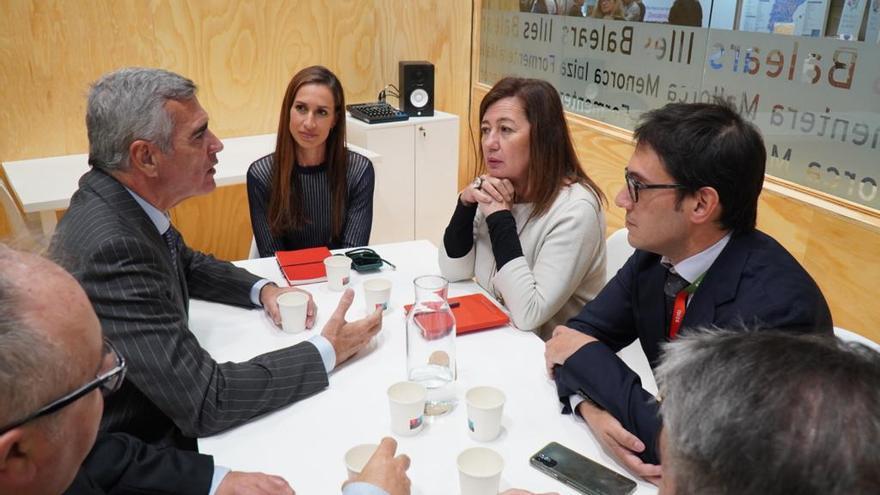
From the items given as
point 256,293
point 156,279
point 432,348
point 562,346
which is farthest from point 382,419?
point 256,293

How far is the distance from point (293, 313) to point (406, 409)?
0.58 meters

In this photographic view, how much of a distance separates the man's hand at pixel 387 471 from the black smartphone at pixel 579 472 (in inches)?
10.7

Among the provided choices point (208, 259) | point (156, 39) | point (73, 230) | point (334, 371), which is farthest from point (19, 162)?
point (334, 371)

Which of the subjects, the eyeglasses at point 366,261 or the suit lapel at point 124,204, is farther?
the eyeglasses at point 366,261

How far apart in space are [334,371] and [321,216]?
1320 millimetres

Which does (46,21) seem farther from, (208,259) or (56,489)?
(56,489)

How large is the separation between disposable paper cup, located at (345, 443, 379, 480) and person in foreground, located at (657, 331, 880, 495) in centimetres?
61

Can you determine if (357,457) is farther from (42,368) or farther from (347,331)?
(42,368)

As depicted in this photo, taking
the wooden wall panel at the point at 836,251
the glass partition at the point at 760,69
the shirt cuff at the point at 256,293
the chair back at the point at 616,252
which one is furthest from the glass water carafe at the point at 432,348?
the wooden wall panel at the point at 836,251

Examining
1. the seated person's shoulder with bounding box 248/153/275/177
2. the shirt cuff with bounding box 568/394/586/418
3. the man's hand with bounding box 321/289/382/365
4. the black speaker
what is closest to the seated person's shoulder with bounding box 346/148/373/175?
the seated person's shoulder with bounding box 248/153/275/177

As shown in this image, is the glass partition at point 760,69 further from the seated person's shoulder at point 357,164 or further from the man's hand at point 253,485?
the man's hand at point 253,485

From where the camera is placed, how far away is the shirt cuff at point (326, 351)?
1.54m

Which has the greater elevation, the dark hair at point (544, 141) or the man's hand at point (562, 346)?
the dark hair at point (544, 141)

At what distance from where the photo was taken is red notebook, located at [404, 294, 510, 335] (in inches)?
69.1
